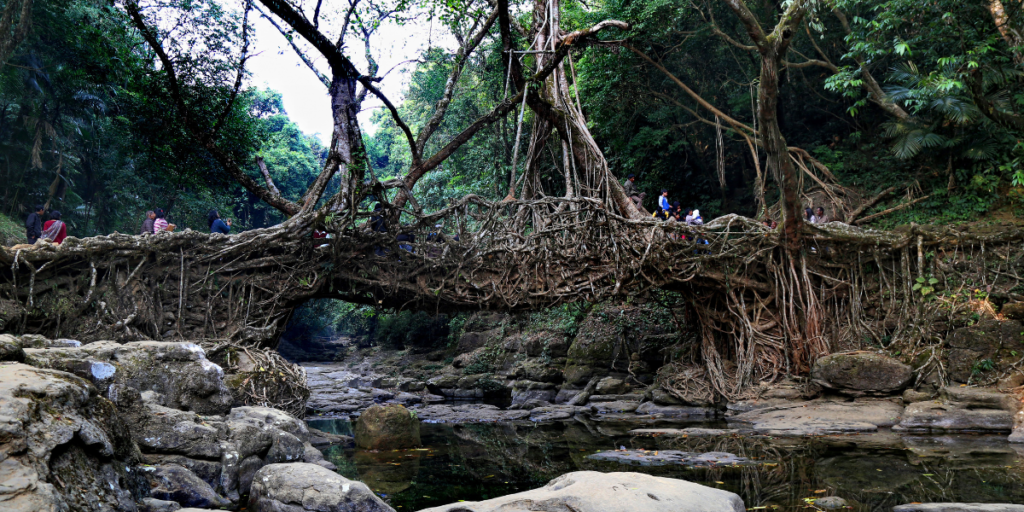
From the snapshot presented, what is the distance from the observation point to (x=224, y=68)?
38.1 ft

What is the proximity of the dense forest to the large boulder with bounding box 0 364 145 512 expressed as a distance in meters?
7.22

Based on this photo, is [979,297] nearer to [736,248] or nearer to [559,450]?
[736,248]

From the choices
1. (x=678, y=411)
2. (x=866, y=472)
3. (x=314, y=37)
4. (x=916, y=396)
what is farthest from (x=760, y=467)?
(x=314, y=37)

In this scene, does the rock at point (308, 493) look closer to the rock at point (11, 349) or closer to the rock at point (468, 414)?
the rock at point (11, 349)

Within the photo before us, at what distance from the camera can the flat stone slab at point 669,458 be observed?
6449 mm

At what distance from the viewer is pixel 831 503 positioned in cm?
467

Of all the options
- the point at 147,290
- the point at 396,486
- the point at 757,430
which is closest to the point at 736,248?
the point at 757,430

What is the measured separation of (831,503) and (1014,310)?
22.3ft

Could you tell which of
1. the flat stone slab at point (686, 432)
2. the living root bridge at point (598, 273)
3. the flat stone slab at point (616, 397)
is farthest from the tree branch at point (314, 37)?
the flat stone slab at point (616, 397)

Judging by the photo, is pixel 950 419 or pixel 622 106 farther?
pixel 622 106

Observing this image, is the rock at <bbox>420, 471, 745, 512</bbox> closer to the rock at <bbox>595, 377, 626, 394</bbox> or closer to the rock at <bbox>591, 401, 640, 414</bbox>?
the rock at <bbox>591, 401, 640, 414</bbox>

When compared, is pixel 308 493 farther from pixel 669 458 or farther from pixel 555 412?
pixel 555 412

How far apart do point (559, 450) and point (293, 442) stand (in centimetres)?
348

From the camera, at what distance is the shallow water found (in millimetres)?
5066
